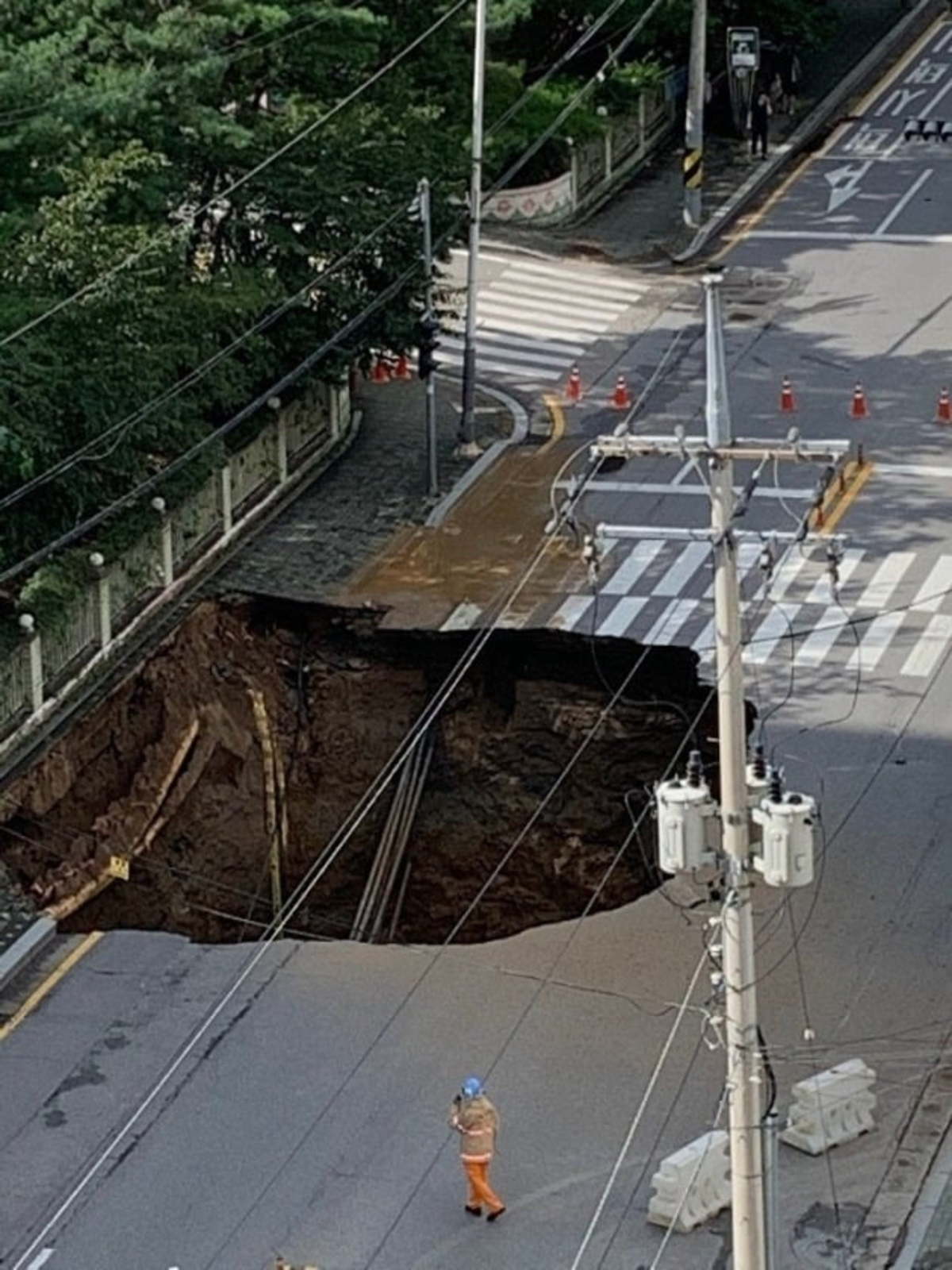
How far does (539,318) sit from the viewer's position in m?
48.6

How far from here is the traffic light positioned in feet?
131

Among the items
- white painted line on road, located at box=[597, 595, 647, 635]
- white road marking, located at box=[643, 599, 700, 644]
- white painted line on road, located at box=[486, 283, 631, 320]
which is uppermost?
white painted line on road, located at box=[486, 283, 631, 320]

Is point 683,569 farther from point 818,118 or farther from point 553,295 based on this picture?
point 818,118

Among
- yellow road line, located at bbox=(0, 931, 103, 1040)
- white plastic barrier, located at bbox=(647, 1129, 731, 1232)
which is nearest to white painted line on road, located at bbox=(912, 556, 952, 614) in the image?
yellow road line, located at bbox=(0, 931, 103, 1040)

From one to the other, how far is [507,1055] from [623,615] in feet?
36.2

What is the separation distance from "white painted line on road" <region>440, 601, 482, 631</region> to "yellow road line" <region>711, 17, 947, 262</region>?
1603 cm

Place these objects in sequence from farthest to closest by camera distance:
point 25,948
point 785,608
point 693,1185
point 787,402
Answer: point 787,402 → point 785,608 → point 25,948 → point 693,1185

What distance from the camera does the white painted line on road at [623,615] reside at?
1398 inches

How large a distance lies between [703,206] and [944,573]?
1877 cm

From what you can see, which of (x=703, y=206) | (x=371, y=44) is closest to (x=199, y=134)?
(x=371, y=44)

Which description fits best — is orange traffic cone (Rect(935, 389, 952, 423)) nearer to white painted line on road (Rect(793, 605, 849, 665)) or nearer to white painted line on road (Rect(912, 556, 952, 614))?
white painted line on road (Rect(912, 556, 952, 614))

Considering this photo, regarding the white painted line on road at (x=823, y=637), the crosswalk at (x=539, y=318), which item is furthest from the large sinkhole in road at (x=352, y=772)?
the crosswalk at (x=539, y=318)

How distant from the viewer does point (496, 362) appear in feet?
153

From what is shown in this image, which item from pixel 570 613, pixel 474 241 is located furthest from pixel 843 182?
pixel 570 613
